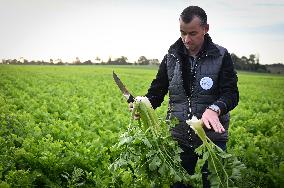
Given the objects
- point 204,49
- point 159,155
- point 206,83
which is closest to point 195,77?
point 206,83

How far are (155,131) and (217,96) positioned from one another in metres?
0.67

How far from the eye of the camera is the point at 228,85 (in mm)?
3098

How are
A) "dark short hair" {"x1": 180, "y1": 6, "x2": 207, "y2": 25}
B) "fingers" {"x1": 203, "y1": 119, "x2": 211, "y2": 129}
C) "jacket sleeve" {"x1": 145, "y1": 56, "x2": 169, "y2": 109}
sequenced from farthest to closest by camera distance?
Result: "jacket sleeve" {"x1": 145, "y1": 56, "x2": 169, "y2": 109}
"dark short hair" {"x1": 180, "y1": 6, "x2": 207, "y2": 25}
"fingers" {"x1": 203, "y1": 119, "x2": 211, "y2": 129}

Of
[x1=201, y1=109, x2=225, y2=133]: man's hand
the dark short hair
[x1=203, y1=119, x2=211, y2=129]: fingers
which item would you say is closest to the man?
the dark short hair

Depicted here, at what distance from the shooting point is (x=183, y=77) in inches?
130

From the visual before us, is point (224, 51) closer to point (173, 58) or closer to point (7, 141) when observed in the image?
point (173, 58)

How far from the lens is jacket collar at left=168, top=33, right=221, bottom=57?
124 inches

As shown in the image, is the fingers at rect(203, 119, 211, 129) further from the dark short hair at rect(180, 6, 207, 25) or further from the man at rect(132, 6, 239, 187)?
the dark short hair at rect(180, 6, 207, 25)

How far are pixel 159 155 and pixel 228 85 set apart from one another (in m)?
0.79

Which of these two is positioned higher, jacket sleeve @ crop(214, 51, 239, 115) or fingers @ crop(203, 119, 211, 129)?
jacket sleeve @ crop(214, 51, 239, 115)

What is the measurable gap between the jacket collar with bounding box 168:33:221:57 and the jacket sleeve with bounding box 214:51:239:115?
0.35ft

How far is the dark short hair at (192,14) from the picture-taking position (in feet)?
9.71

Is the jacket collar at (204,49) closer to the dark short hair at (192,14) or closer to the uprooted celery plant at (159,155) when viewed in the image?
the dark short hair at (192,14)

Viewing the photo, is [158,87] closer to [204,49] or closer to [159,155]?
[204,49]
